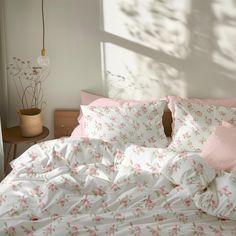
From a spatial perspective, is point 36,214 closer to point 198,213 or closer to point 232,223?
point 198,213

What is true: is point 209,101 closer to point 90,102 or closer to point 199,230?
point 90,102

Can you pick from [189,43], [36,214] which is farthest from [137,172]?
[189,43]

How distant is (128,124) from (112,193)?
0.77 meters

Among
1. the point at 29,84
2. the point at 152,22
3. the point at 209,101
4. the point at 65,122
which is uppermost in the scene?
the point at 152,22

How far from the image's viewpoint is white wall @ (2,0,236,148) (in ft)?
9.23

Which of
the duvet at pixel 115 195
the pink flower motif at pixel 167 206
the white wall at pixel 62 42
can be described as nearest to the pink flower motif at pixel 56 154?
the duvet at pixel 115 195

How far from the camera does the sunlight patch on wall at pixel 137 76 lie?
2.92 metres

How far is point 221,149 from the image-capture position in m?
2.31

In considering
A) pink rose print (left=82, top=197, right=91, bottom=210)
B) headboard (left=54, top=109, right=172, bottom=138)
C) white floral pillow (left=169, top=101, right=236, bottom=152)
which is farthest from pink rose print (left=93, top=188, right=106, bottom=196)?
headboard (left=54, top=109, right=172, bottom=138)

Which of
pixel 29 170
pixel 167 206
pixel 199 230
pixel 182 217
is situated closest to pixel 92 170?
pixel 29 170

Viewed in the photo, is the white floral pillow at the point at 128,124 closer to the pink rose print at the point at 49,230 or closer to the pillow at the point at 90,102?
the pillow at the point at 90,102

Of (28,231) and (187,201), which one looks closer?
(28,231)

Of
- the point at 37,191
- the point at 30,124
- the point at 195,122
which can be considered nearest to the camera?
the point at 37,191

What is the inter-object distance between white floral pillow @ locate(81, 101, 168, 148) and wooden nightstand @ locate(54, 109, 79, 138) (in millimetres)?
282
